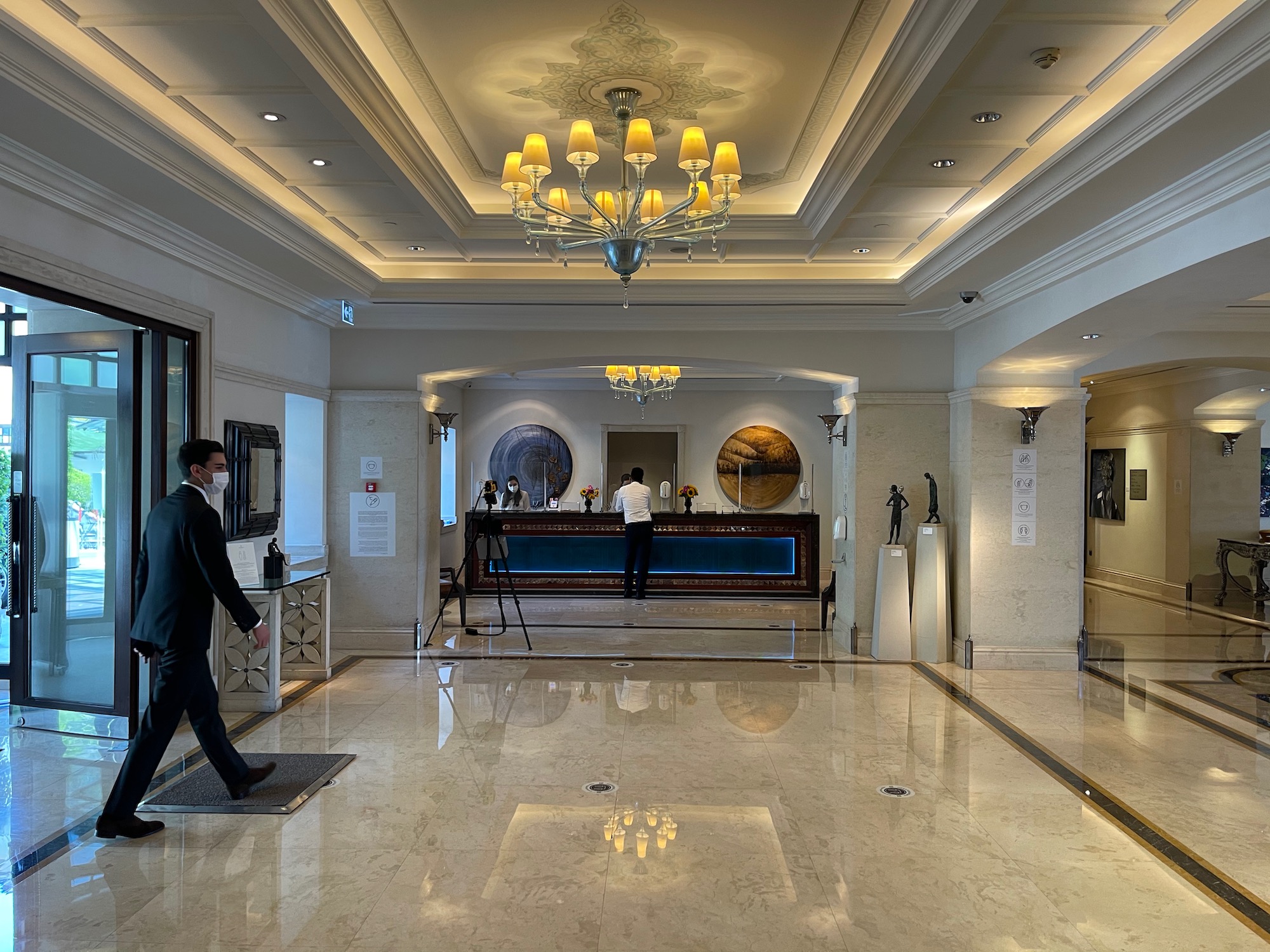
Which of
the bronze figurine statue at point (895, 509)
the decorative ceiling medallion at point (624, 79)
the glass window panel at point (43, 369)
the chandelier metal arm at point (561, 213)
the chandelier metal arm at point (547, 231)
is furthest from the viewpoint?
the bronze figurine statue at point (895, 509)

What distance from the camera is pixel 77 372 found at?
18.5 ft

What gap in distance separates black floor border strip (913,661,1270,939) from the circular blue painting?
840cm

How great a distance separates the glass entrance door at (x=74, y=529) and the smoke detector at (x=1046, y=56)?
5081 mm

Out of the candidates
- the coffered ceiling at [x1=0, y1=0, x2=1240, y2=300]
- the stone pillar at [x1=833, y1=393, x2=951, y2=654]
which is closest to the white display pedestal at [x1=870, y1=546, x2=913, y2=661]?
the stone pillar at [x1=833, y1=393, x2=951, y2=654]

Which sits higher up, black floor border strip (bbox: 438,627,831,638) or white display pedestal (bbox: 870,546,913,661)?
white display pedestal (bbox: 870,546,913,661)

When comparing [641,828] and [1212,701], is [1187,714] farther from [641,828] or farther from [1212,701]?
[641,828]

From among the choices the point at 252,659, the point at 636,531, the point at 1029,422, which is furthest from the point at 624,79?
the point at 636,531

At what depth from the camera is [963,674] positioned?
7.44 meters

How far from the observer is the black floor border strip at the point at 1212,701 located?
6.10m

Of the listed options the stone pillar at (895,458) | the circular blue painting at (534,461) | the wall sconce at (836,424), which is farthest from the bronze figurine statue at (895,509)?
the circular blue painting at (534,461)

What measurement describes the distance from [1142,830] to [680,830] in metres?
2.13

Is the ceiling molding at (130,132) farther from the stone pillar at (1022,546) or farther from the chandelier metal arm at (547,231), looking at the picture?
the stone pillar at (1022,546)

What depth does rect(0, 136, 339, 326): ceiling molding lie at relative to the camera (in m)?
4.12

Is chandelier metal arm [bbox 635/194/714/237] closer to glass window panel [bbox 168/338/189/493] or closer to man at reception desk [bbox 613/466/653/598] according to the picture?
glass window panel [bbox 168/338/189/493]
